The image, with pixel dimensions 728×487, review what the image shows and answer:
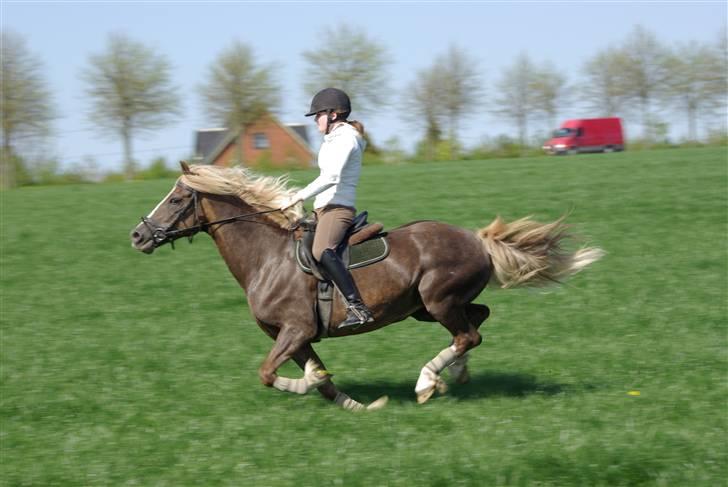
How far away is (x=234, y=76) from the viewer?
60688 millimetres

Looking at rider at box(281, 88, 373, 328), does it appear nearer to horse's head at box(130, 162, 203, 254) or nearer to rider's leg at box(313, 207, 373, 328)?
rider's leg at box(313, 207, 373, 328)

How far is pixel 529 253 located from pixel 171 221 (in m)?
3.48

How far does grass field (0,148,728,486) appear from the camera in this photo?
692 centimetres

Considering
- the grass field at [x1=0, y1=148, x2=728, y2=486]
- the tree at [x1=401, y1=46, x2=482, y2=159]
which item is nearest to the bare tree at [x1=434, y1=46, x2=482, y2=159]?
the tree at [x1=401, y1=46, x2=482, y2=159]

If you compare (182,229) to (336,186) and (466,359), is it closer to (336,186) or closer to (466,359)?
(336,186)

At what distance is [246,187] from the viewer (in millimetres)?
9109

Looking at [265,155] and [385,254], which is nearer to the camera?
[385,254]

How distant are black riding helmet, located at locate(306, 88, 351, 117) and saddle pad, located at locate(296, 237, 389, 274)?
124 centimetres

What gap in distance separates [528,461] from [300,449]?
1.76 metres

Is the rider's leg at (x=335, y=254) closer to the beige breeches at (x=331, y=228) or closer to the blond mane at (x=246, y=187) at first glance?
the beige breeches at (x=331, y=228)

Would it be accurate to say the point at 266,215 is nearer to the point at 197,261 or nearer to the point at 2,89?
the point at 197,261

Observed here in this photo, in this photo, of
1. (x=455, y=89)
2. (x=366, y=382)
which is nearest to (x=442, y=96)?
(x=455, y=89)

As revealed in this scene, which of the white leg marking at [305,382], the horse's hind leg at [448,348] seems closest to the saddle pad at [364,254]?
the horse's hind leg at [448,348]

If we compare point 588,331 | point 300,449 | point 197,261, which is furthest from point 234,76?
point 300,449
